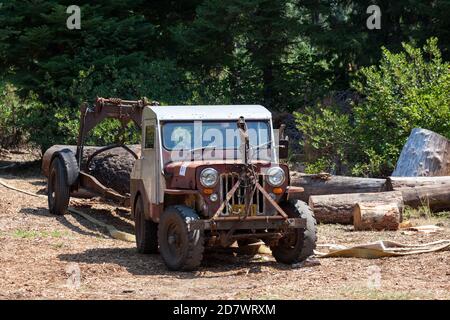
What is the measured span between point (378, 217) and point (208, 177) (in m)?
4.47

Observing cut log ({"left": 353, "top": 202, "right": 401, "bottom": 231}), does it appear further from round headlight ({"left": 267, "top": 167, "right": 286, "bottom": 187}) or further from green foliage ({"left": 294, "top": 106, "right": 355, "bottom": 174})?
green foliage ({"left": 294, "top": 106, "right": 355, "bottom": 174})

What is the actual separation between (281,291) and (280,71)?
15.4 metres

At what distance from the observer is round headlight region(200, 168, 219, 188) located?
10.4 m

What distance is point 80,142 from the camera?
1634cm

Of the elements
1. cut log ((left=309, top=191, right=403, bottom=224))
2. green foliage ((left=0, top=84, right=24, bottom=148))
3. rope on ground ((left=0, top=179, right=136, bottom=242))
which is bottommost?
rope on ground ((left=0, top=179, right=136, bottom=242))

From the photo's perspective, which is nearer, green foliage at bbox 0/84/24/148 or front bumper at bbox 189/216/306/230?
front bumper at bbox 189/216/306/230

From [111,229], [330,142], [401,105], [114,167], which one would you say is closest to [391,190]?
[401,105]

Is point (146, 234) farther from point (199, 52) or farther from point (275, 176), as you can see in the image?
point (199, 52)

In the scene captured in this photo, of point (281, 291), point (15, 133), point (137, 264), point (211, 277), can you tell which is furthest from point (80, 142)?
point (15, 133)

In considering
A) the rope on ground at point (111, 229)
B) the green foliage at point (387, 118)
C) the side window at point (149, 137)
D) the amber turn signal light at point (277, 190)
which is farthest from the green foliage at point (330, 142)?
the amber turn signal light at point (277, 190)

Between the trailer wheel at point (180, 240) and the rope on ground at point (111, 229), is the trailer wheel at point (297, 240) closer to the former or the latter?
the trailer wheel at point (180, 240)

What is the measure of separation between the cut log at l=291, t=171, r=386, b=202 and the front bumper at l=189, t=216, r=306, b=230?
5348 millimetres

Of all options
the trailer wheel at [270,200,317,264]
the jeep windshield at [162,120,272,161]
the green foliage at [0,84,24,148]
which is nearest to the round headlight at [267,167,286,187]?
the trailer wheel at [270,200,317,264]

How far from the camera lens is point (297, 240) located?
1075 cm
